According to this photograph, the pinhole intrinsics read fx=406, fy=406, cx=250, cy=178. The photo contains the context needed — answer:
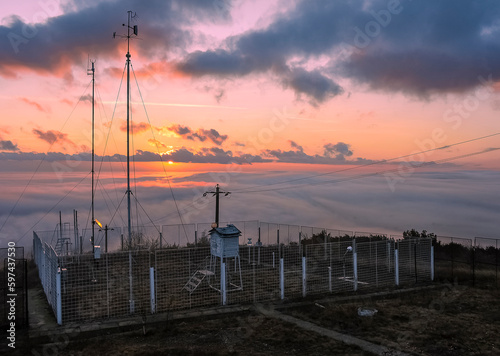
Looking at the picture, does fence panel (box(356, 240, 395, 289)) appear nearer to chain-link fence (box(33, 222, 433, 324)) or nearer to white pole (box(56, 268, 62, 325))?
chain-link fence (box(33, 222, 433, 324))

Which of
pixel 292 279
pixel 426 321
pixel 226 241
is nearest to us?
pixel 426 321

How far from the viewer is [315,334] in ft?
43.6

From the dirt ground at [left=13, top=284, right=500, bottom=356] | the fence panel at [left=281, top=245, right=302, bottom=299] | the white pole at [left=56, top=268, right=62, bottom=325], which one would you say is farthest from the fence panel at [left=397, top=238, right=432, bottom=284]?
the white pole at [left=56, top=268, right=62, bottom=325]

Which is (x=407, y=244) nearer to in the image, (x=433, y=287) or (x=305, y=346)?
(x=433, y=287)

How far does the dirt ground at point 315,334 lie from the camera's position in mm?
11938

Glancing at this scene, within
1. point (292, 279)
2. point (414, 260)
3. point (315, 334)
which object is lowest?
point (292, 279)

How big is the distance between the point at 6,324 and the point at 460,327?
15.8 metres

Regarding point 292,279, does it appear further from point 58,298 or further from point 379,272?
point 58,298

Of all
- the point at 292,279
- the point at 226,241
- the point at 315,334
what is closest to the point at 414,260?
the point at 292,279

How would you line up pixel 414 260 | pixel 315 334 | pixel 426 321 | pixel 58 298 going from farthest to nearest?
pixel 414 260
pixel 426 321
pixel 58 298
pixel 315 334

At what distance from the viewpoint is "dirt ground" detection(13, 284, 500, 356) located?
11938 mm

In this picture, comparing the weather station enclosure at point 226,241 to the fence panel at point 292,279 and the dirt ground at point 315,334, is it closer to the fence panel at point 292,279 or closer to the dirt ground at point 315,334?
the fence panel at point 292,279

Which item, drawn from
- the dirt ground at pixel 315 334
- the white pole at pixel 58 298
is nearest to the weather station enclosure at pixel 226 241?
the dirt ground at pixel 315 334

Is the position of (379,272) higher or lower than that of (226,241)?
lower
